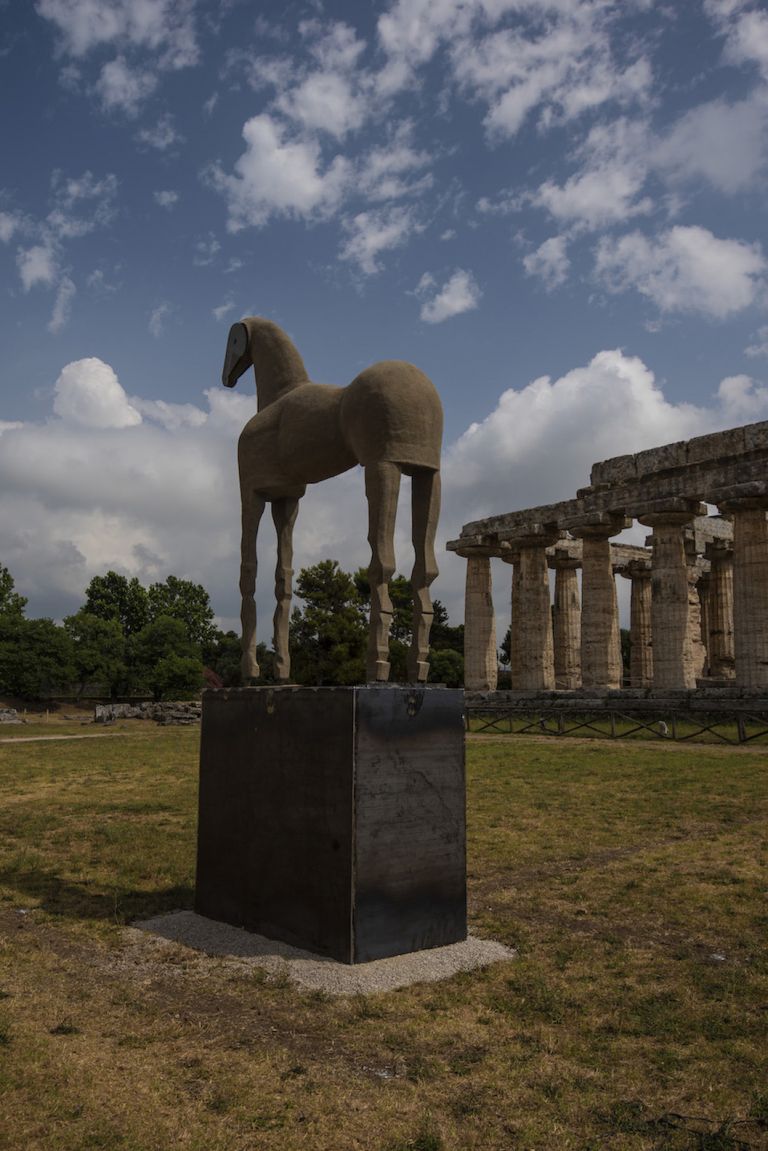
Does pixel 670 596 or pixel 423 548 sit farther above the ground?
pixel 670 596

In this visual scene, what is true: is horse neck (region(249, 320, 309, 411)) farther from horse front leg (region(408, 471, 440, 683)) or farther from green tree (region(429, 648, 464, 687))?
A: green tree (region(429, 648, 464, 687))

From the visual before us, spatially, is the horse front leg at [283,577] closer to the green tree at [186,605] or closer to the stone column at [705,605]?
the stone column at [705,605]

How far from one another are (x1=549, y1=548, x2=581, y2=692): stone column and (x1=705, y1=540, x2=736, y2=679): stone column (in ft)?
24.2

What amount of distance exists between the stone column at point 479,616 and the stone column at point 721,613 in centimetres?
1224

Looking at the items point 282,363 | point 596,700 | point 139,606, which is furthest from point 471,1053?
→ point 139,606

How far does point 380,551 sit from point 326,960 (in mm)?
3640

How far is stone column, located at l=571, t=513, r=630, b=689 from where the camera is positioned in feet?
131

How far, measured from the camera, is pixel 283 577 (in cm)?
991

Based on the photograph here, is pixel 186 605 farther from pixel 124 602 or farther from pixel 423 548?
pixel 423 548

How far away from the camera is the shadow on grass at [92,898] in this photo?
8742 mm

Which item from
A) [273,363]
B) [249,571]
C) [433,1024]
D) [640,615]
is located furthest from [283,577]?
[640,615]

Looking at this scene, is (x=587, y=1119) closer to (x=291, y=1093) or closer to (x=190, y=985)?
(x=291, y=1093)

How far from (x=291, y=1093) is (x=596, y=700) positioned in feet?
109

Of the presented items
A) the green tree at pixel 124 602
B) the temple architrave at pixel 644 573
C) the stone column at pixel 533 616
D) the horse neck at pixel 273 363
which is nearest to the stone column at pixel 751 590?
the temple architrave at pixel 644 573
